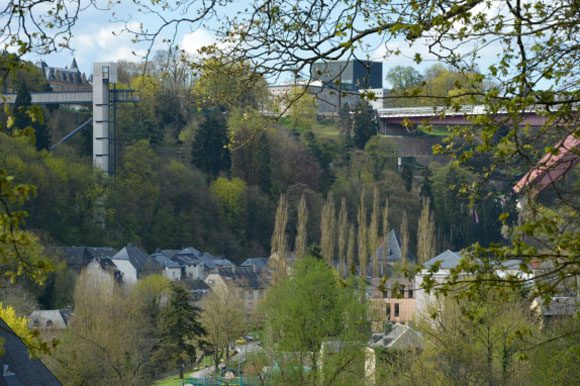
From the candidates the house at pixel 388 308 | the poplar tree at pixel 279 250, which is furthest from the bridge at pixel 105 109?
the house at pixel 388 308

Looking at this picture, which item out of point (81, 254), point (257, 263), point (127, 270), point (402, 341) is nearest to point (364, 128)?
point (257, 263)

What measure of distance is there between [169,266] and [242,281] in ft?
13.8

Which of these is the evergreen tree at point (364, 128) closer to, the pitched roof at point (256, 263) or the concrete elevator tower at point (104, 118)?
the pitched roof at point (256, 263)

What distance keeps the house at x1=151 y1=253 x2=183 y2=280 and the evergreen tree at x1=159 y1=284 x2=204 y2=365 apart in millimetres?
17926

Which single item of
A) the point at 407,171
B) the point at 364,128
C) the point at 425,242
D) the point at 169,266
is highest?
the point at 364,128

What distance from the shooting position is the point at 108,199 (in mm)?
66938

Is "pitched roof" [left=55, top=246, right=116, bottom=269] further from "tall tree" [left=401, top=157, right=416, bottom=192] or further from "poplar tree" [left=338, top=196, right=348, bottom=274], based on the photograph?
"tall tree" [left=401, top=157, right=416, bottom=192]

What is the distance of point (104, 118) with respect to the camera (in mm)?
68438

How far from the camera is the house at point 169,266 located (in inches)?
2549

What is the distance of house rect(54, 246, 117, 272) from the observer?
57.6m

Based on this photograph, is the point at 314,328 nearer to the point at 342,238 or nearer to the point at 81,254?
the point at 81,254

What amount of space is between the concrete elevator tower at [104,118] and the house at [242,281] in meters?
8.37

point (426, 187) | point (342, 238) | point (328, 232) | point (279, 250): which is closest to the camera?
point (279, 250)

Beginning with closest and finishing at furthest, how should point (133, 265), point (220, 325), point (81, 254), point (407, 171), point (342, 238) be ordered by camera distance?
point (220, 325) < point (81, 254) < point (133, 265) < point (342, 238) < point (407, 171)
